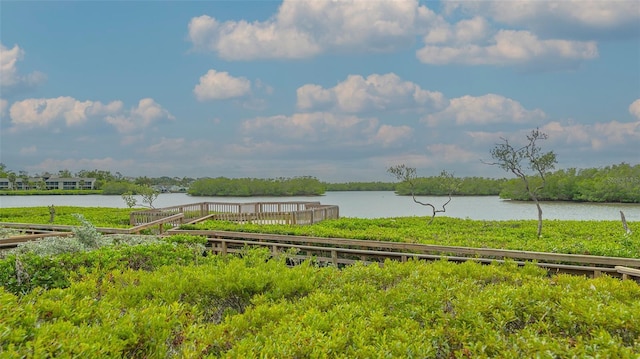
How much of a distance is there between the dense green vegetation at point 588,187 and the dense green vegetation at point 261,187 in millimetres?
28176

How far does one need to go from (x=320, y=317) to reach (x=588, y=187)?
55998 millimetres

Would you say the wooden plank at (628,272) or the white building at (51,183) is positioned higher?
the white building at (51,183)

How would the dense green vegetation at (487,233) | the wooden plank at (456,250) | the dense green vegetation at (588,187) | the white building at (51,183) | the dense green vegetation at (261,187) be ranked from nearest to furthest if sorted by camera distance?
1. the wooden plank at (456,250)
2. the dense green vegetation at (487,233)
3. the dense green vegetation at (588,187)
4. the dense green vegetation at (261,187)
5. the white building at (51,183)

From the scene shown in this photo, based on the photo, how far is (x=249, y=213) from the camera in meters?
18.4

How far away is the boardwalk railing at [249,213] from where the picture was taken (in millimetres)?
15492

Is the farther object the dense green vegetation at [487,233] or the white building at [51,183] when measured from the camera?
the white building at [51,183]

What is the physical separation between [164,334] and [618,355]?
261 cm

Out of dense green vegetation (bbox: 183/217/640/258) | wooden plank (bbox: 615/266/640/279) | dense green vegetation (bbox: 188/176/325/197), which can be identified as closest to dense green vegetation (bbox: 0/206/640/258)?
dense green vegetation (bbox: 183/217/640/258)

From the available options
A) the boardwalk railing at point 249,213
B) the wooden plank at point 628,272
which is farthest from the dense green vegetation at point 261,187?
the wooden plank at point 628,272

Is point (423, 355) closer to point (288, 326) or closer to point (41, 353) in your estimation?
point (288, 326)

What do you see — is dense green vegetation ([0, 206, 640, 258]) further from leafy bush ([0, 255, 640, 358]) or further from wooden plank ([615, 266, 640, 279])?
leafy bush ([0, 255, 640, 358])

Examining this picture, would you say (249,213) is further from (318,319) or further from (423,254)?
(318,319)

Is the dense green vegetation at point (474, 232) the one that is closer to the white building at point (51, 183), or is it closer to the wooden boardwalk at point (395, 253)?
the wooden boardwalk at point (395, 253)

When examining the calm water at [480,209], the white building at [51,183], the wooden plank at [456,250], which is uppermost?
the white building at [51,183]
